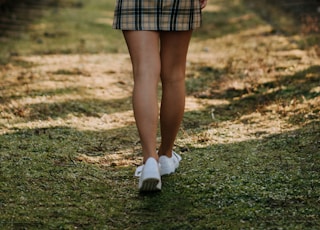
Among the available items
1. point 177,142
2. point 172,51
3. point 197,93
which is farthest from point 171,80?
point 197,93

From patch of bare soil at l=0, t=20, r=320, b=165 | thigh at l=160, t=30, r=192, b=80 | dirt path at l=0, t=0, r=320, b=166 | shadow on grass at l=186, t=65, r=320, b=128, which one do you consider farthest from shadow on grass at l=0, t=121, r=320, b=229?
shadow on grass at l=186, t=65, r=320, b=128

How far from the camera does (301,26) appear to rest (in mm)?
8055

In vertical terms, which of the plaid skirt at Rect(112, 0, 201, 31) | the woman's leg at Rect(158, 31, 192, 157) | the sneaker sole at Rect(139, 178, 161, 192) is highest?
the plaid skirt at Rect(112, 0, 201, 31)

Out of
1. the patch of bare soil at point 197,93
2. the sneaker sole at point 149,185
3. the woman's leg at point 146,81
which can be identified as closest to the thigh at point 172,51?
the woman's leg at point 146,81

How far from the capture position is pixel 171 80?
3.13 m

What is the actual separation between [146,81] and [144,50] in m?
0.15

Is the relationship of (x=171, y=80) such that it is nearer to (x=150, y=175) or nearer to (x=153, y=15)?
(x=153, y=15)

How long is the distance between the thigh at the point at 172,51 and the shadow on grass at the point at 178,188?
59cm

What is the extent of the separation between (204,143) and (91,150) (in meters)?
0.73

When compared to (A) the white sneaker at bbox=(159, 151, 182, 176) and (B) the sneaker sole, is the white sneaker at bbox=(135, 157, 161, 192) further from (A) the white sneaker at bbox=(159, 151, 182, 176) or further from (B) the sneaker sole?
(A) the white sneaker at bbox=(159, 151, 182, 176)

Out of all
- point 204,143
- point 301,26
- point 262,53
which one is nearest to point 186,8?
point 204,143

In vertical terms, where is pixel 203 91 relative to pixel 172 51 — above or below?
below

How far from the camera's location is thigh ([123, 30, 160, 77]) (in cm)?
289

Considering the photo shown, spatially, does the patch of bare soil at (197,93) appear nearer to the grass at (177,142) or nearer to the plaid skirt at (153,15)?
the grass at (177,142)
